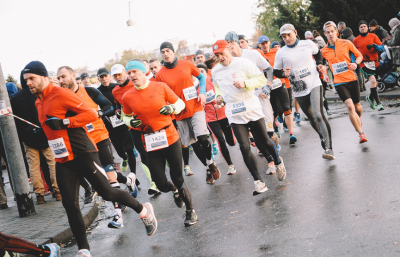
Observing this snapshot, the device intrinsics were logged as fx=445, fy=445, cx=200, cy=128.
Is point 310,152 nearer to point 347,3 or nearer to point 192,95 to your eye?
point 192,95

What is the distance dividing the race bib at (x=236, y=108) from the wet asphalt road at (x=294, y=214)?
121 centimetres

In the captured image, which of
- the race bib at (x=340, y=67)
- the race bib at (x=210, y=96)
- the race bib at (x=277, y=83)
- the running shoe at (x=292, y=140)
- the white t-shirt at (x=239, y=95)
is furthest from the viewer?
the running shoe at (x=292, y=140)

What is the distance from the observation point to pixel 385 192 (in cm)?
511

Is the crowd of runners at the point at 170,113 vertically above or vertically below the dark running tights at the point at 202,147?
above

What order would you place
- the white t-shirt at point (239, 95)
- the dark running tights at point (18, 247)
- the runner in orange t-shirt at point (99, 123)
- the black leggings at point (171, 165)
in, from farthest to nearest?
the runner in orange t-shirt at point (99, 123), the white t-shirt at point (239, 95), the black leggings at point (171, 165), the dark running tights at point (18, 247)

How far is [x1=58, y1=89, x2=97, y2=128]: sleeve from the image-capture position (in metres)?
4.89

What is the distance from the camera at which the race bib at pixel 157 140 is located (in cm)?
543

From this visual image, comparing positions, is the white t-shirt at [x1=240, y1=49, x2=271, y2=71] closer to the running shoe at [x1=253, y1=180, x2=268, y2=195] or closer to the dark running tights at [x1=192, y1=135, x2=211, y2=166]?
the dark running tights at [x1=192, y1=135, x2=211, y2=166]

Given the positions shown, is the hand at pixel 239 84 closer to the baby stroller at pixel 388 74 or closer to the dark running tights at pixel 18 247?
the dark running tights at pixel 18 247

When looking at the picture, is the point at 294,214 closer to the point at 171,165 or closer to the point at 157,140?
the point at 171,165

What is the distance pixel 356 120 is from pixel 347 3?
44.6 feet

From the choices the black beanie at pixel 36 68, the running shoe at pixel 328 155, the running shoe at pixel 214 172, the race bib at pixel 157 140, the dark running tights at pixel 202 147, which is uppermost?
the black beanie at pixel 36 68

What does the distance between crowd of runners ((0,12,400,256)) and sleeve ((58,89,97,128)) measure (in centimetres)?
1

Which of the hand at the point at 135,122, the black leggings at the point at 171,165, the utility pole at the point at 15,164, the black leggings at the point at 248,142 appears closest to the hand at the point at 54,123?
the hand at the point at 135,122
